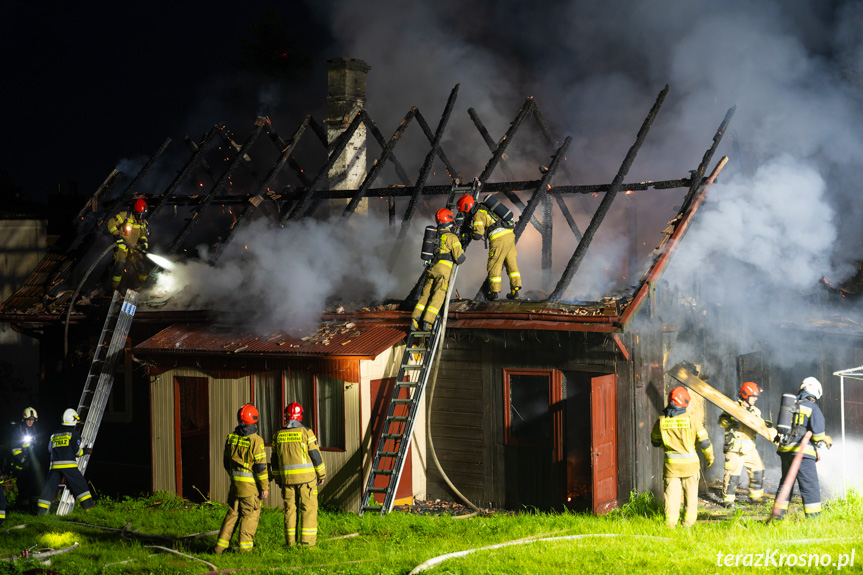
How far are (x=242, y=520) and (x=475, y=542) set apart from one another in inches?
101

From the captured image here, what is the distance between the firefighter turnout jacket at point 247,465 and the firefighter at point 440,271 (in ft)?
10.3

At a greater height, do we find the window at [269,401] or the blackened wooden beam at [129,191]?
the blackened wooden beam at [129,191]

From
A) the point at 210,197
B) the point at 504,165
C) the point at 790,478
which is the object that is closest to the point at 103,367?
the point at 210,197

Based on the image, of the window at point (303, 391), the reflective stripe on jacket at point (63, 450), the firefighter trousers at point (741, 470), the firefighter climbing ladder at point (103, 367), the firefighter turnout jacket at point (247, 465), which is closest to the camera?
the firefighter turnout jacket at point (247, 465)

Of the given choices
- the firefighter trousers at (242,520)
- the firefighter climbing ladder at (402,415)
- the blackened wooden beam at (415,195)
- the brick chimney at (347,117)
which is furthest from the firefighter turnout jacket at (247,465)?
the brick chimney at (347,117)

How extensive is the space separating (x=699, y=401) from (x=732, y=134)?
4.34 meters

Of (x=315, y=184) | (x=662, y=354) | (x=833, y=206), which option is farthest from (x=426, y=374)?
(x=833, y=206)

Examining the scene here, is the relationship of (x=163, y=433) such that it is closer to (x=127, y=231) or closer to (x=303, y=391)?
(x=303, y=391)

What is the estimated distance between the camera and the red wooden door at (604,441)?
1006 cm

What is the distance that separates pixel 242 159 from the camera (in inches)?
623

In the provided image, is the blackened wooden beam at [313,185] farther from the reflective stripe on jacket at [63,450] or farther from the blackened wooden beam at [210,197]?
the reflective stripe on jacket at [63,450]

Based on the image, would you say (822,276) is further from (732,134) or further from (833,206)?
(833,206)

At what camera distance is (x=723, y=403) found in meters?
10.4

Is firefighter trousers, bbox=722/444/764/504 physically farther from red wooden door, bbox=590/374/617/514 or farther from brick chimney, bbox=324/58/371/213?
brick chimney, bbox=324/58/371/213
